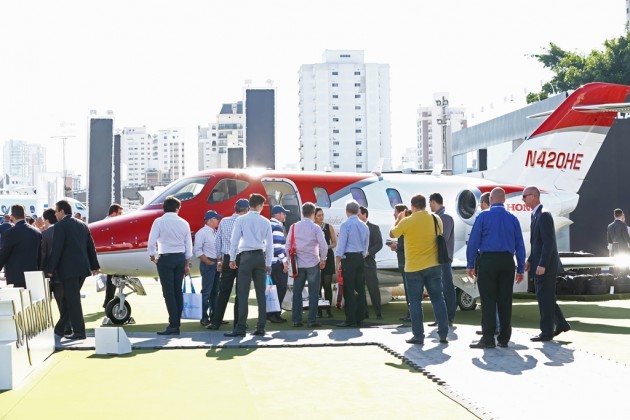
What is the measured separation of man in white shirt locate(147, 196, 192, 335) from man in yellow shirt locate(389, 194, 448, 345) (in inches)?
124

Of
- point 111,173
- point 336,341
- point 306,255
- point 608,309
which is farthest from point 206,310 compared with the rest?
point 111,173

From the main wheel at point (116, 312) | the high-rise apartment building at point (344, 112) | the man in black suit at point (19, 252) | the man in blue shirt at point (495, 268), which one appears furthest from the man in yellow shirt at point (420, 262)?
the high-rise apartment building at point (344, 112)

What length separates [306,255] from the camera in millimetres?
12711

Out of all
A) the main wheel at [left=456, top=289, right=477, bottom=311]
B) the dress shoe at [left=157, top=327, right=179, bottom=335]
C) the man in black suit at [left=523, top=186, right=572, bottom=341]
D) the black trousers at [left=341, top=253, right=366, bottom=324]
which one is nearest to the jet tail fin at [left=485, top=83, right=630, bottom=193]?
the main wheel at [left=456, top=289, right=477, bottom=311]

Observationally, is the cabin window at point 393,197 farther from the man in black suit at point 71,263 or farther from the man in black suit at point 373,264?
the man in black suit at point 71,263

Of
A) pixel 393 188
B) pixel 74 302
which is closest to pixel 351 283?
pixel 74 302

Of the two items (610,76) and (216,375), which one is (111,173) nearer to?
(216,375)

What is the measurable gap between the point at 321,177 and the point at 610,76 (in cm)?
4572

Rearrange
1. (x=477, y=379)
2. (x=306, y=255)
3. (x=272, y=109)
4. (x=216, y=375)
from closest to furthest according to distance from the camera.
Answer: (x=477, y=379), (x=216, y=375), (x=306, y=255), (x=272, y=109)

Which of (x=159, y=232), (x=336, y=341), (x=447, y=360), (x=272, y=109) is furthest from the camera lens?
(x=272, y=109)

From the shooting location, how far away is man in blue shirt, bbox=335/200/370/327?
12758 millimetres

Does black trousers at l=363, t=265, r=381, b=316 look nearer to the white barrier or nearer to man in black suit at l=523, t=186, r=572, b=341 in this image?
man in black suit at l=523, t=186, r=572, b=341

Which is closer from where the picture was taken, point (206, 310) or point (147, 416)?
point (147, 416)

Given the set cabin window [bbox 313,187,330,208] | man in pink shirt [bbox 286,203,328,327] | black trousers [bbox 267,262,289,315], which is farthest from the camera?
cabin window [bbox 313,187,330,208]
